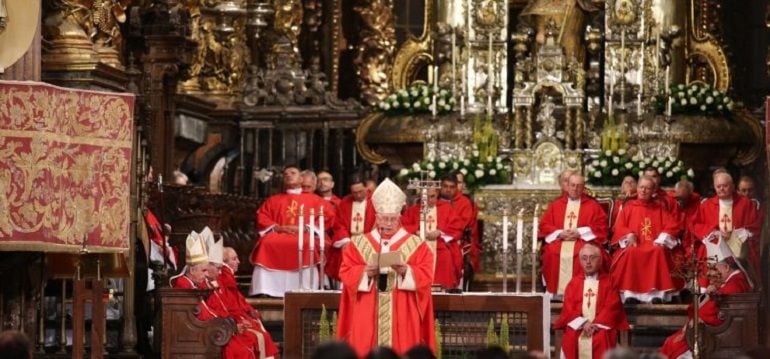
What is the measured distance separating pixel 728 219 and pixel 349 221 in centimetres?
421

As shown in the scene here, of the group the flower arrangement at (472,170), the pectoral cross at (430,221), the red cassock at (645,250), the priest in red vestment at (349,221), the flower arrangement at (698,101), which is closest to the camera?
the red cassock at (645,250)

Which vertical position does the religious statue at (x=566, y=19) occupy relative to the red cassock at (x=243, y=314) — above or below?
above

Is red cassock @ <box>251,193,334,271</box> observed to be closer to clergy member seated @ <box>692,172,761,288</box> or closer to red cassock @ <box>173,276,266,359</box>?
red cassock @ <box>173,276,266,359</box>

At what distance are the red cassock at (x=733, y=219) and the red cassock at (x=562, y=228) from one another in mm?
1007

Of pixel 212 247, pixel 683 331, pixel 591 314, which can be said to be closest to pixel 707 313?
pixel 683 331

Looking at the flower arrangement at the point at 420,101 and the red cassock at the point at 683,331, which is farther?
the flower arrangement at the point at 420,101

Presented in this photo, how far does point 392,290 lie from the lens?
16641mm

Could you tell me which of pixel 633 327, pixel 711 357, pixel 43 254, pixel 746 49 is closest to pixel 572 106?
pixel 746 49

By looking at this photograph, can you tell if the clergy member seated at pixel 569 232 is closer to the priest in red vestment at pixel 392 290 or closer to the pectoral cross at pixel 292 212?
the pectoral cross at pixel 292 212

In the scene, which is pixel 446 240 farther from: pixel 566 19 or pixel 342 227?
pixel 566 19

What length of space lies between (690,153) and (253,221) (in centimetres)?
565

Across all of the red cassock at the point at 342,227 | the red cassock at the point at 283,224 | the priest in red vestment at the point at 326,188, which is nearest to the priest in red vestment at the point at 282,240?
the red cassock at the point at 283,224

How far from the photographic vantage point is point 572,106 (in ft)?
82.4

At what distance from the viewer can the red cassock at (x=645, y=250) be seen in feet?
68.5
